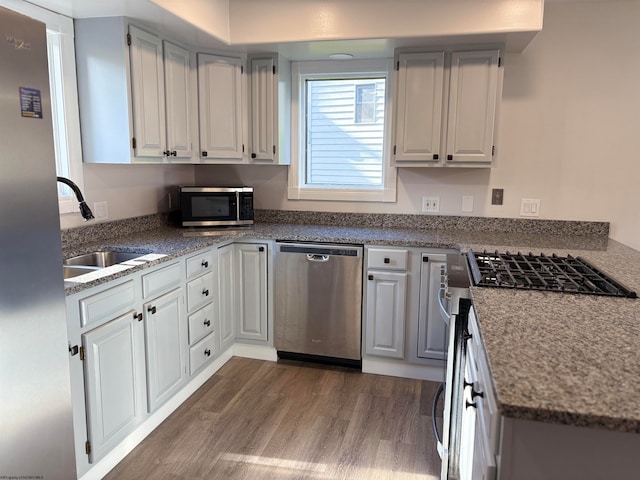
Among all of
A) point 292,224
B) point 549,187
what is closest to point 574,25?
point 549,187

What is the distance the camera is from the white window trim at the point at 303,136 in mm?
3363

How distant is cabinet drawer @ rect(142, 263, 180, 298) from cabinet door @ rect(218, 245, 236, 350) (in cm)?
51

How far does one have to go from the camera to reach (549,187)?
3143 millimetres

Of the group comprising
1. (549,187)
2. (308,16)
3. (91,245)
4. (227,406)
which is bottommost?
(227,406)

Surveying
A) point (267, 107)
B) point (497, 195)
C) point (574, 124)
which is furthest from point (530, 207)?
point (267, 107)

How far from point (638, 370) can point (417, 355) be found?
6.61 ft

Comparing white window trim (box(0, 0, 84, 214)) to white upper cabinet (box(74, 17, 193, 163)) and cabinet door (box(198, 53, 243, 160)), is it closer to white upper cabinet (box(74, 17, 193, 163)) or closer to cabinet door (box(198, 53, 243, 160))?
white upper cabinet (box(74, 17, 193, 163))

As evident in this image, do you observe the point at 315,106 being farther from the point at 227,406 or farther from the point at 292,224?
the point at 227,406

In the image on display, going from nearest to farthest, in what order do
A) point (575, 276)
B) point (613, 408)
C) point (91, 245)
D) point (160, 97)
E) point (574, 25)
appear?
point (613, 408)
point (575, 276)
point (91, 245)
point (160, 97)
point (574, 25)

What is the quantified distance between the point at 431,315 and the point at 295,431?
1087 millimetres

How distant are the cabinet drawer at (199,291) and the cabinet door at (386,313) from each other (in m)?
1.00

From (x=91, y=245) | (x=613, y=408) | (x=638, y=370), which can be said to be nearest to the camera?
(x=613, y=408)

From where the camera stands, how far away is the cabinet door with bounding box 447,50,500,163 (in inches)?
112

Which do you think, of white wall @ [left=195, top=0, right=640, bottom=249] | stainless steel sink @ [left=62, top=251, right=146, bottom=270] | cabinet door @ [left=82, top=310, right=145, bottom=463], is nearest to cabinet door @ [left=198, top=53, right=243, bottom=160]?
stainless steel sink @ [left=62, top=251, right=146, bottom=270]
